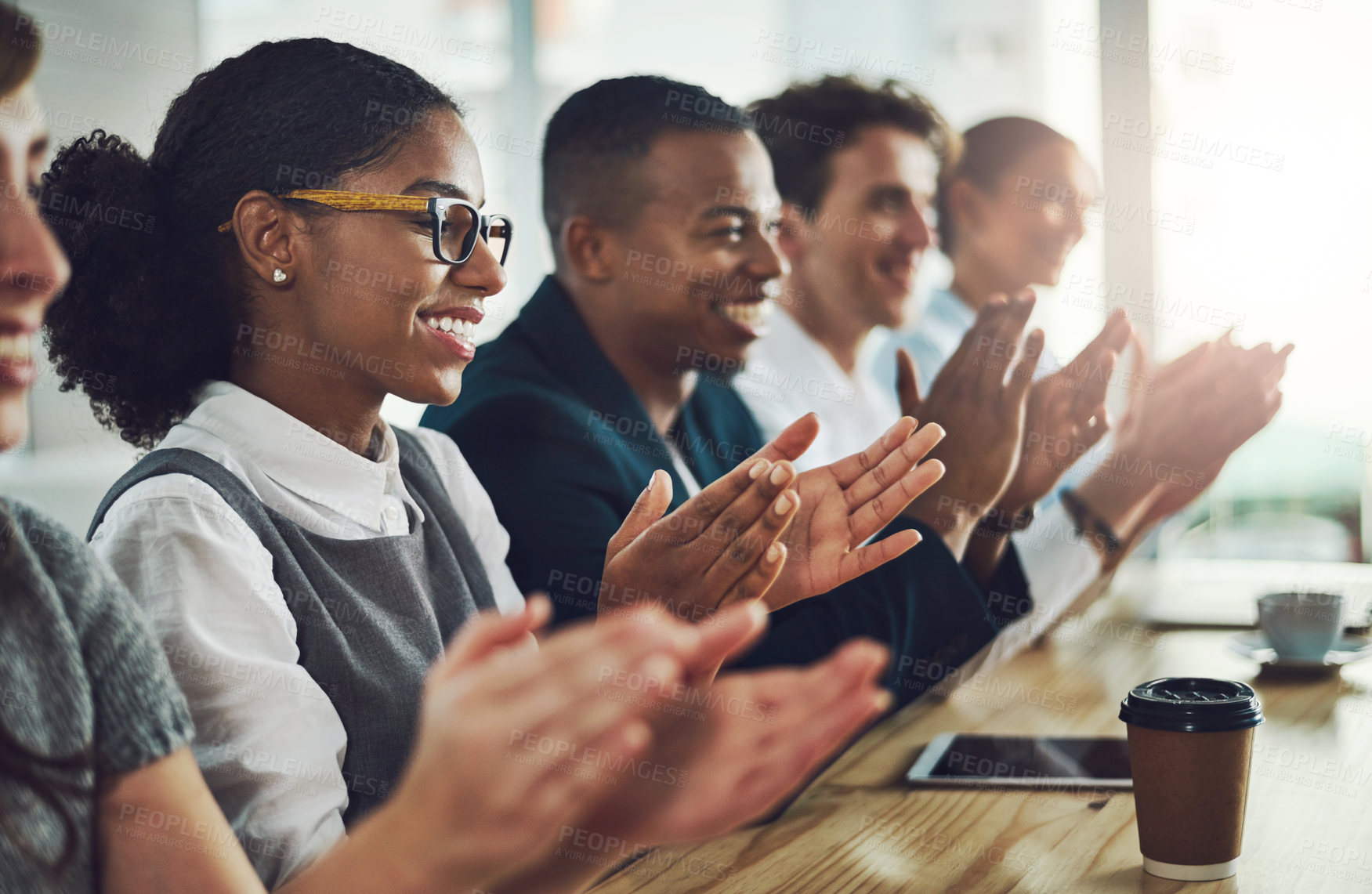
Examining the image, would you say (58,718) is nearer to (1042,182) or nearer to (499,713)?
(499,713)

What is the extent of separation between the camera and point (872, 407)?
2.48 meters

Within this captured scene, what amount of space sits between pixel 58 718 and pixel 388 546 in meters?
0.38

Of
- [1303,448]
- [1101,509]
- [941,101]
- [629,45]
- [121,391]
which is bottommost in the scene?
[1303,448]

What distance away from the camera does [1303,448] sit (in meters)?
3.07

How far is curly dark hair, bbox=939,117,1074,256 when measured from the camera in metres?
2.69

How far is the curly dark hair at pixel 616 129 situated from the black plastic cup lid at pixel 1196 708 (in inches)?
40.0

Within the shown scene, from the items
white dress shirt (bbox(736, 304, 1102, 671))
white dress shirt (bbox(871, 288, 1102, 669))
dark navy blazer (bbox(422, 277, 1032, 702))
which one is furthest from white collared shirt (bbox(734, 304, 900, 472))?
dark navy blazer (bbox(422, 277, 1032, 702))

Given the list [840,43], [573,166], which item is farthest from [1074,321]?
[573,166]

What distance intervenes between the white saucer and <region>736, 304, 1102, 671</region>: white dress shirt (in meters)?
0.26

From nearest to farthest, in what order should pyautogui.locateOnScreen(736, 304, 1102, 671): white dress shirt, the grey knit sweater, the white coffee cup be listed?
the grey knit sweater
the white coffee cup
pyautogui.locateOnScreen(736, 304, 1102, 671): white dress shirt

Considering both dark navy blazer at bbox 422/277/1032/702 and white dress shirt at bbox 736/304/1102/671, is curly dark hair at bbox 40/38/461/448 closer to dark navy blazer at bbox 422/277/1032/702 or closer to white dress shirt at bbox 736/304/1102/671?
dark navy blazer at bbox 422/277/1032/702

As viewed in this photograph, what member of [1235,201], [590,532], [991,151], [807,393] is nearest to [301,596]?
[590,532]

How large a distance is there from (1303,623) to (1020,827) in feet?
2.27

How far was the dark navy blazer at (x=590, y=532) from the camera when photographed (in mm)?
1403
